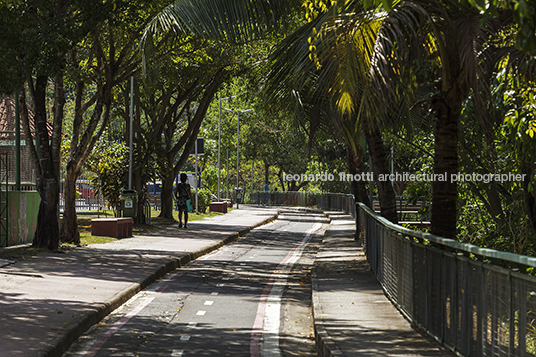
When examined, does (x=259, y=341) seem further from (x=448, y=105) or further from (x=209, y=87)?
(x=209, y=87)

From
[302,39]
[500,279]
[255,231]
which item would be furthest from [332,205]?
[500,279]

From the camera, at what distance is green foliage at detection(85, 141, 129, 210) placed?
92.0ft

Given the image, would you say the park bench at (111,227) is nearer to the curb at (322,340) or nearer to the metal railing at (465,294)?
the curb at (322,340)

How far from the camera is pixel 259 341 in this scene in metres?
8.34

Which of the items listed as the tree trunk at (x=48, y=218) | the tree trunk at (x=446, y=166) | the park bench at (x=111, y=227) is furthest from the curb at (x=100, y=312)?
the tree trunk at (x=446, y=166)

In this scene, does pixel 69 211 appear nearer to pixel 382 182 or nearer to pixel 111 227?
pixel 111 227

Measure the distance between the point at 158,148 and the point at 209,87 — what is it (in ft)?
11.7

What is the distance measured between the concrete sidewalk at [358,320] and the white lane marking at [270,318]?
0.53m

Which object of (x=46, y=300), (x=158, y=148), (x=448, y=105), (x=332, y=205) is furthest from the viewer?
(x=332, y=205)

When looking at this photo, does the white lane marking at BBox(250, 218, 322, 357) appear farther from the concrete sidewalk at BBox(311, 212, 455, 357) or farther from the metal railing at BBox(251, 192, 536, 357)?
the metal railing at BBox(251, 192, 536, 357)

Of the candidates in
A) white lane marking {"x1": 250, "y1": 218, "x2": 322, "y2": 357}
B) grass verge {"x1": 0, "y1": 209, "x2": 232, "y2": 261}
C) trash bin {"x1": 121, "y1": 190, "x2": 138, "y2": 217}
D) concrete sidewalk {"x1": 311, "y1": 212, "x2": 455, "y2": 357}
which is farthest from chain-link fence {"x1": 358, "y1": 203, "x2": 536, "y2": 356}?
trash bin {"x1": 121, "y1": 190, "x2": 138, "y2": 217}

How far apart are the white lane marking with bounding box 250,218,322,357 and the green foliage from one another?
13.3 meters

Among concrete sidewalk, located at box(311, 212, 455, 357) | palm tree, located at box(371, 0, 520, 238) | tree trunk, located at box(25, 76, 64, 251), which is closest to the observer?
concrete sidewalk, located at box(311, 212, 455, 357)

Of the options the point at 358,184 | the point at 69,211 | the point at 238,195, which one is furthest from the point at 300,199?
the point at 69,211
